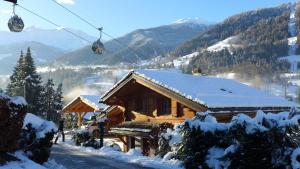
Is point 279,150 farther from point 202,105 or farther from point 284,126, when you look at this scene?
point 202,105

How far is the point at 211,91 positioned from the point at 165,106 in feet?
9.88

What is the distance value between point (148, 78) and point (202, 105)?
13.7ft

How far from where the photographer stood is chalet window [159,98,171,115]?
2536cm

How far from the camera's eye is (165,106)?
25656mm

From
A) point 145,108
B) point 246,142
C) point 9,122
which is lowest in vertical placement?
point 246,142

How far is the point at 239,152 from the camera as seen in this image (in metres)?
12.4

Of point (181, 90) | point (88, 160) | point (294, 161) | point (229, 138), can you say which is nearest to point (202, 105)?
point (181, 90)

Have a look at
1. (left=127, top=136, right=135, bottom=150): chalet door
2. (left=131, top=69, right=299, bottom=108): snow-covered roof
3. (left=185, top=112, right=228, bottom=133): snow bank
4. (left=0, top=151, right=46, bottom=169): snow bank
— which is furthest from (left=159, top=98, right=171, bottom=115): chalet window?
→ (left=0, top=151, right=46, bottom=169): snow bank

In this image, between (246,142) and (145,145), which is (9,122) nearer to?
(246,142)

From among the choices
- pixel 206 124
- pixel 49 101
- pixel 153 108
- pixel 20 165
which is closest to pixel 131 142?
pixel 153 108

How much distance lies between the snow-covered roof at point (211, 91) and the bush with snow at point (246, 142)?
22.3ft

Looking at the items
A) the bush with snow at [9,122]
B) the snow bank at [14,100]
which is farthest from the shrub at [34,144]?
the snow bank at [14,100]

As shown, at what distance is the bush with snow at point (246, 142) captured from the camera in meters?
11.9

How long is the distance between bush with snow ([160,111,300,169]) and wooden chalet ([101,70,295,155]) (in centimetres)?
677
